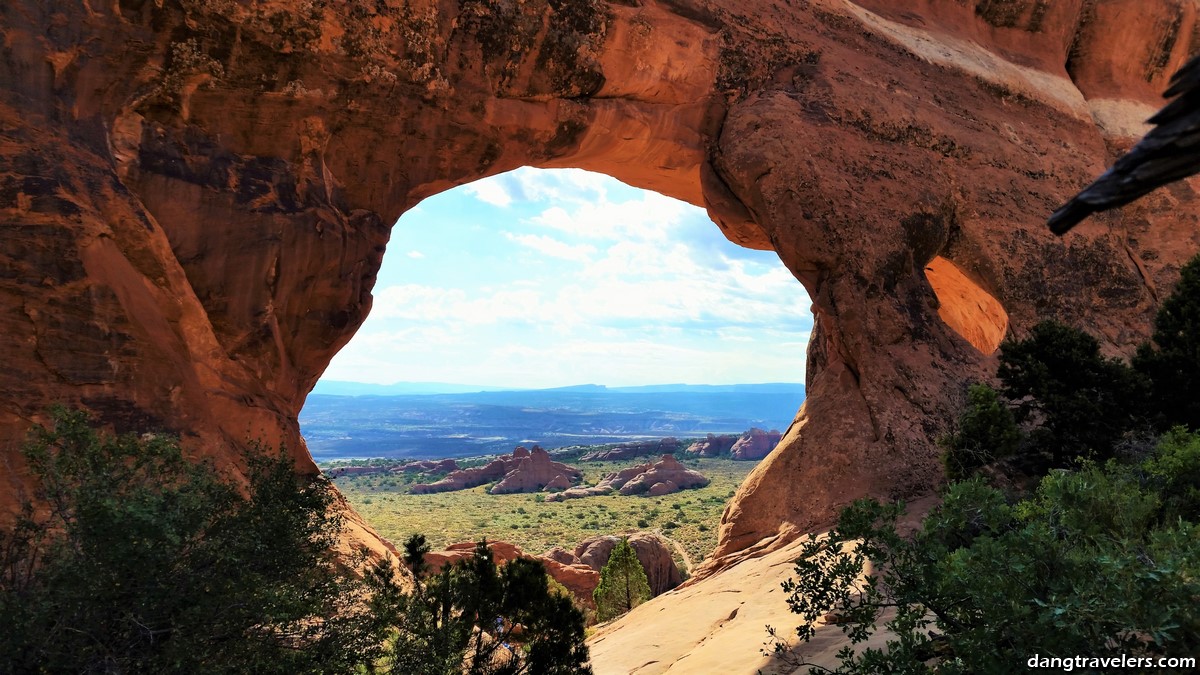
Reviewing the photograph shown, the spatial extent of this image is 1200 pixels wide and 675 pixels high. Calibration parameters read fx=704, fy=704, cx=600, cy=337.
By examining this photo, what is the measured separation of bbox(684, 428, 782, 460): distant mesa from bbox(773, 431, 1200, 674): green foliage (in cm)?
10448

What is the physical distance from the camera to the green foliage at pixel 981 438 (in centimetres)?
1284

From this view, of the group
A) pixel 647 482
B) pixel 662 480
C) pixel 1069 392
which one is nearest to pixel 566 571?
pixel 1069 392

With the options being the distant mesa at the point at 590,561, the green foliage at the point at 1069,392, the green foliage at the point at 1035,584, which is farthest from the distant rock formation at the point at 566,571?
the green foliage at the point at 1035,584

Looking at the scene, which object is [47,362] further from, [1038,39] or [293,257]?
[1038,39]

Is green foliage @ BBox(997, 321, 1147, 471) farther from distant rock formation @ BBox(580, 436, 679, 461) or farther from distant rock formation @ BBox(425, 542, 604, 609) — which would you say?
distant rock formation @ BBox(580, 436, 679, 461)

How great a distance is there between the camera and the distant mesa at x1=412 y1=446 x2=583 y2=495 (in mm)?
70062

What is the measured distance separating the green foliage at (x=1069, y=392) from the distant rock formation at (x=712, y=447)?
98976 millimetres

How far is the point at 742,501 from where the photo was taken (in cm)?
1563

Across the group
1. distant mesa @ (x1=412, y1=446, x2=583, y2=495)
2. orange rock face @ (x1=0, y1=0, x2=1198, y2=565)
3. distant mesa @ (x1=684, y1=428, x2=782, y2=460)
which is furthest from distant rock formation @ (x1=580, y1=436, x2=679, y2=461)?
orange rock face @ (x1=0, y1=0, x2=1198, y2=565)

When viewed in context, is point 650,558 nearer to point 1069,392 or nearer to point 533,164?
point 533,164

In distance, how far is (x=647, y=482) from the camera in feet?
211

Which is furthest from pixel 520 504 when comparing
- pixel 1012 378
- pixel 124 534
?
pixel 124 534

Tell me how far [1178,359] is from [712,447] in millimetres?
101780

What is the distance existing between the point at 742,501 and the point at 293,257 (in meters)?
10.6
